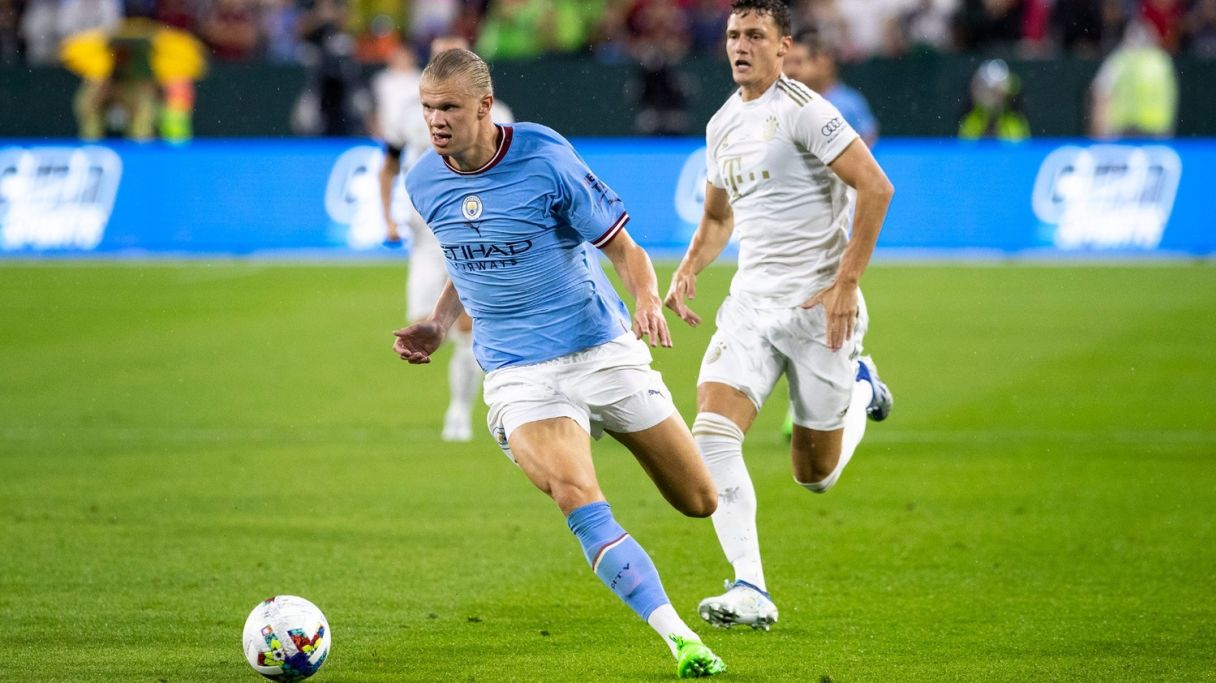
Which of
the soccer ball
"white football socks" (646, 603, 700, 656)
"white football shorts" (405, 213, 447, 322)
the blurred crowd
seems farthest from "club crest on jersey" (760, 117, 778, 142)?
the blurred crowd

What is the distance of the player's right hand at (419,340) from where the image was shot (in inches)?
249

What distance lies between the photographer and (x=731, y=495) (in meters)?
7.09

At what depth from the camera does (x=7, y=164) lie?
22.1 meters

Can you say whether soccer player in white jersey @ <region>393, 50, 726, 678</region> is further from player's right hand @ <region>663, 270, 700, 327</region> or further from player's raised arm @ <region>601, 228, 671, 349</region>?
player's right hand @ <region>663, 270, 700, 327</region>

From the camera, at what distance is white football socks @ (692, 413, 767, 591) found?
6.94 metres

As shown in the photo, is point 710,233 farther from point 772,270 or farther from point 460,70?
point 460,70

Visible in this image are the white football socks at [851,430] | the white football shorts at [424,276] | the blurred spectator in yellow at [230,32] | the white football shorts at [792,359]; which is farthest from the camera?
the blurred spectator in yellow at [230,32]

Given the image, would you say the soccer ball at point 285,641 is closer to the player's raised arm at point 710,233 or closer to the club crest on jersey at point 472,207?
the club crest on jersey at point 472,207

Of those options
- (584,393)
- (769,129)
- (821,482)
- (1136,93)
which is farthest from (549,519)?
(1136,93)

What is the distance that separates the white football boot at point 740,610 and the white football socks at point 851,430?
0.98 metres

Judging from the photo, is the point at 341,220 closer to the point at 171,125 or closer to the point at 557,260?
the point at 171,125

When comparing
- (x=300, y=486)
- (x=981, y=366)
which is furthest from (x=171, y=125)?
(x=300, y=486)

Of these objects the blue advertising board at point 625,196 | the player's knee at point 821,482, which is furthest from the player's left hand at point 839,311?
the blue advertising board at point 625,196

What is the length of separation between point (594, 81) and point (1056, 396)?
13.5 meters
